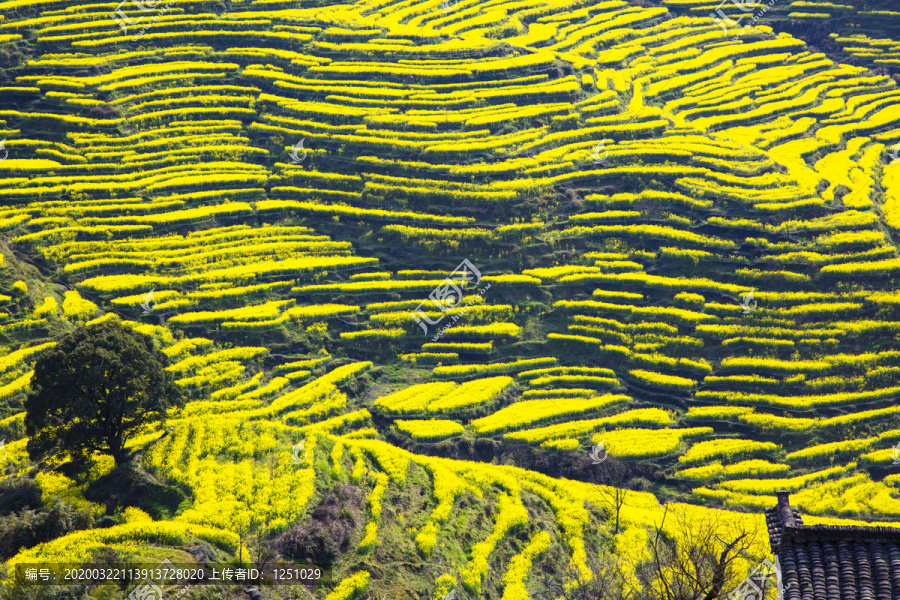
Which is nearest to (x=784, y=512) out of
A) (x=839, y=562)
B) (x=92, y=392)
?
(x=839, y=562)

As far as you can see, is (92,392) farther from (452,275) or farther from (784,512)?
(452,275)

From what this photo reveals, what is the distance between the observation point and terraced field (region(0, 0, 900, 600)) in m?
27.1

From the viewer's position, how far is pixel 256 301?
1487 inches

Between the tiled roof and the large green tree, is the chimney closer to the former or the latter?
the tiled roof

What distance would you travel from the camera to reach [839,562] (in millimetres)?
12477

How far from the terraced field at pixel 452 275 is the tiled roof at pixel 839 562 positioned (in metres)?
12.9

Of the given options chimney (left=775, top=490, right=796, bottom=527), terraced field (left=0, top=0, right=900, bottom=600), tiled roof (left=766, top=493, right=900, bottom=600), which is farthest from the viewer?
terraced field (left=0, top=0, right=900, bottom=600)

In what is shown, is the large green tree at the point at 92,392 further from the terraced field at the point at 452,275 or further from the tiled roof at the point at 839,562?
the tiled roof at the point at 839,562

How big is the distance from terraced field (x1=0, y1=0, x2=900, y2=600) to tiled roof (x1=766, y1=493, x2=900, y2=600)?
12.9m

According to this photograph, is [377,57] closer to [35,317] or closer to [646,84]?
[646,84]

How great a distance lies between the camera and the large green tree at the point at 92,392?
73.4 ft

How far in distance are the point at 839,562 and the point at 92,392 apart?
21.5 meters

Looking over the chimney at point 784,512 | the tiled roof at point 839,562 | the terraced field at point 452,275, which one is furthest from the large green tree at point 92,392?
the tiled roof at point 839,562

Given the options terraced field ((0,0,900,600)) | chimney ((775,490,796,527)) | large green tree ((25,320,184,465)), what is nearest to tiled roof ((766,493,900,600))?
chimney ((775,490,796,527))
